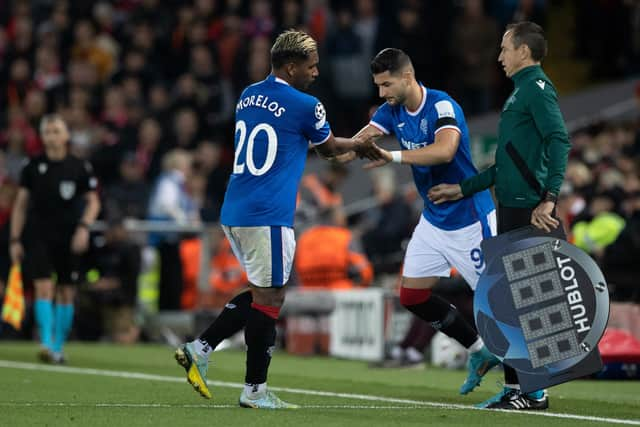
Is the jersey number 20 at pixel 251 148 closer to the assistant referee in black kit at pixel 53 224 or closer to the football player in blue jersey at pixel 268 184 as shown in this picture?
the football player in blue jersey at pixel 268 184

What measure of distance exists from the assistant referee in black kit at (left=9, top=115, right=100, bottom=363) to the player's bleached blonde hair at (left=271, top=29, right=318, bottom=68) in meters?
4.96

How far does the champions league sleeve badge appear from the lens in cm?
866

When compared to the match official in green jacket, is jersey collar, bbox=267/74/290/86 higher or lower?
higher

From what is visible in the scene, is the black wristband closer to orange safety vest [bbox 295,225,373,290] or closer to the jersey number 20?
the jersey number 20

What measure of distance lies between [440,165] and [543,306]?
143 cm

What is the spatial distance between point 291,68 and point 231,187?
31.2 inches

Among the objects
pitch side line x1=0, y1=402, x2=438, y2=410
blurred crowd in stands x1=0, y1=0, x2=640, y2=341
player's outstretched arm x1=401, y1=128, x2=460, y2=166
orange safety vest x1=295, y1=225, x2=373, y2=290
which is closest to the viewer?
pitch side line x1=0, y1=402, x2=438, y2=410

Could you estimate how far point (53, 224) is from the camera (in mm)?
13719

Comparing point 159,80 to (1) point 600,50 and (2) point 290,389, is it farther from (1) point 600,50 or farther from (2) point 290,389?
(2) point 290,389

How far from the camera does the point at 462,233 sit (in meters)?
9.83

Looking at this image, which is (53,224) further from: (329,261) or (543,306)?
(543,306)

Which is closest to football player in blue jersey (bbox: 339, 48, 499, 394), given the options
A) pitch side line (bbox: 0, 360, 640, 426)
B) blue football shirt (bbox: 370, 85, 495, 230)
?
blue football shirt (bbox: 370, 85, 495, 230)

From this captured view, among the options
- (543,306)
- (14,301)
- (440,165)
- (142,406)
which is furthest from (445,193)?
(14,301)

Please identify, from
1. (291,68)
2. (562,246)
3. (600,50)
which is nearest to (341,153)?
(291,68)
